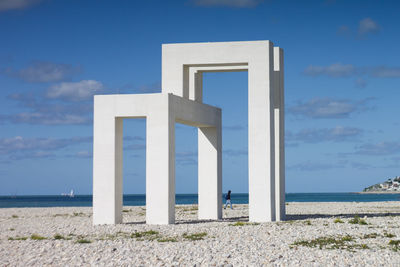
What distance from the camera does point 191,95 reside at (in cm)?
2523

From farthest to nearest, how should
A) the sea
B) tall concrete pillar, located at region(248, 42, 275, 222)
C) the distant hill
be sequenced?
the distant hill, the sea, tall concrete pillar, located at region(248, 42, 275, 222)

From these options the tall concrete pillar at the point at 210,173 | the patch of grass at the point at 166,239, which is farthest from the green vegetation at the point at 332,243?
the tall concrete pillar at the point at 210,173

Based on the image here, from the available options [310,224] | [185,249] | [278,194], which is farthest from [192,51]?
[185,249]

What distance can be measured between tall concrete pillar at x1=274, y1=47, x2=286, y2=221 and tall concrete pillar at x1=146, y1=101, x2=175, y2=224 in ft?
16.8

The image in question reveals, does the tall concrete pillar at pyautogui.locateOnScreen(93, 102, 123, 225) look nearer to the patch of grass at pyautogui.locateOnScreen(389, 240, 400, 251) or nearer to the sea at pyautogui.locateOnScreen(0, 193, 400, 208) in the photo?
the patch of grass at pyautogui.locateOnScreen(389, 240, 400, 251)

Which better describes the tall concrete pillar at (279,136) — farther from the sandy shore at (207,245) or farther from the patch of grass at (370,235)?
the patch of grass at (370,235)

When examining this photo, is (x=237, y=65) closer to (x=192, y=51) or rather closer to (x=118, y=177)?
(x=192, y=51)

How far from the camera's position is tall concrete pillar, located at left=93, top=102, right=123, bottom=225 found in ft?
70.2

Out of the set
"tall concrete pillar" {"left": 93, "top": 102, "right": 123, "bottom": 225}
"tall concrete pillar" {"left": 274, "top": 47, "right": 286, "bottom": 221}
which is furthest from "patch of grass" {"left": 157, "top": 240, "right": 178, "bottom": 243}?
"tall concrete pillar" {"left": 274, "top": 47, "right": 286, "bottom": 221}

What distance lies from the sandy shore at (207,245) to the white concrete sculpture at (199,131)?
1.32m

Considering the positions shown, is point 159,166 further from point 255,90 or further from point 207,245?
point 207,245

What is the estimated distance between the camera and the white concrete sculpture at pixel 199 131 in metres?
21.0

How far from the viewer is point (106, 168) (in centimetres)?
2144

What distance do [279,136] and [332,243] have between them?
9074 millimetres
